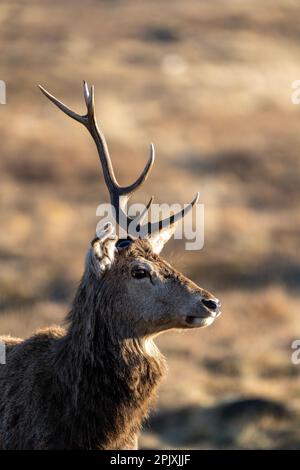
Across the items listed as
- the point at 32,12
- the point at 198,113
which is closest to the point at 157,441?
the point at 198,113

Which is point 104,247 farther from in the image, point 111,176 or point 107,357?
point 111,176

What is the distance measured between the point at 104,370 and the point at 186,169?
27363 mm

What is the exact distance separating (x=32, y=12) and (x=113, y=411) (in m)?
49.7

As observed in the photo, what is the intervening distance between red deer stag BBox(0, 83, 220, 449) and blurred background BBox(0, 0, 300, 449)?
1071mm

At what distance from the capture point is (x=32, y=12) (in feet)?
187

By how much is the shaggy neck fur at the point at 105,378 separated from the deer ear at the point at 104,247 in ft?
0.56

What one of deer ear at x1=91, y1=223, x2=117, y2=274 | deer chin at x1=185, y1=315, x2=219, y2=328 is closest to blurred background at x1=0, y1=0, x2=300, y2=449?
deer ear at x1=91, y1=223, x2=117, y2=274

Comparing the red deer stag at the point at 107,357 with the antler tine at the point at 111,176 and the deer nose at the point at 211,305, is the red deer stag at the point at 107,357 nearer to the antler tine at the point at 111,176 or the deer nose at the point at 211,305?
the deer nose at the point at 211,305

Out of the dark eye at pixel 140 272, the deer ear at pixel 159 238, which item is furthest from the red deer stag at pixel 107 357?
the deer ear at pixel 159 238

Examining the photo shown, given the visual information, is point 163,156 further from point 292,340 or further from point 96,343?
point 96,343

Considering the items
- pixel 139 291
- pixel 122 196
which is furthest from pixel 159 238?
pixel 139 291

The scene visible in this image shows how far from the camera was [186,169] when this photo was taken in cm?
3631

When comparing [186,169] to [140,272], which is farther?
[186,169]

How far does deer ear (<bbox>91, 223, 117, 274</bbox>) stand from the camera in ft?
29.8
